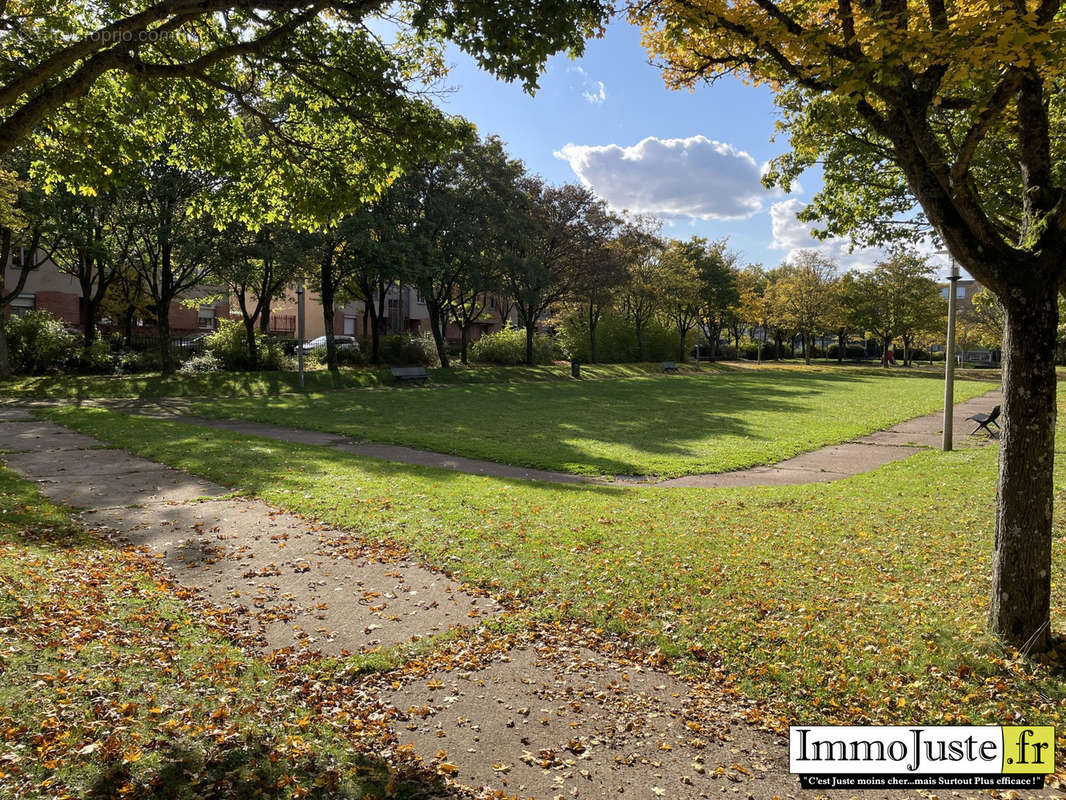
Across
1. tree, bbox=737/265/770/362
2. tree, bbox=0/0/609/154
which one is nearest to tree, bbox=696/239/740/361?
tree, bbox=737/265/770/362

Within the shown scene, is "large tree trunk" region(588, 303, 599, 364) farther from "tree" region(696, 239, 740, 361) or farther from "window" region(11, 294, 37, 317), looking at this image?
"window" region(11, 294, 37, 317)

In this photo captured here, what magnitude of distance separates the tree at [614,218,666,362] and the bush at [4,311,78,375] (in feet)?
112

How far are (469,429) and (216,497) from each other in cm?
833

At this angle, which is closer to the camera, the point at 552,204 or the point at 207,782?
the point at 207,782

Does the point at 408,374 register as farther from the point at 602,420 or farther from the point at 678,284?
the point at 678,284

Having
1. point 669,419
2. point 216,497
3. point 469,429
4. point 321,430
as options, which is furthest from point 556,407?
point 216,497

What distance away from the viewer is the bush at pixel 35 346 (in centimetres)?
2566

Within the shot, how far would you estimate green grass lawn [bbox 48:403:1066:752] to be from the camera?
435cm

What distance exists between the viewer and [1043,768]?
3.53 meters

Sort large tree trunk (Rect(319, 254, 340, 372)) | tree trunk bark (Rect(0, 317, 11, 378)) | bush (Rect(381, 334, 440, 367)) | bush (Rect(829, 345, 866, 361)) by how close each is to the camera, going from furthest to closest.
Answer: bush (Rect(829, 345, 866, 361)) < bush (Rect(381, 334, 440, 367)) < large tree trunk (Rect(319, 254, 340, 372)) < tree trunk bark (Rect(0, 317, 11, 378))

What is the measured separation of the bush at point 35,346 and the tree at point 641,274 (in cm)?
3421

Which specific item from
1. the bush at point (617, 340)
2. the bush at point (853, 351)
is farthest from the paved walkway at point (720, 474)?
the bush at point (853, 351)

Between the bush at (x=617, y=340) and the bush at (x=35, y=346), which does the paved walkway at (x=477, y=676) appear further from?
the bush at (x=617, y=340)

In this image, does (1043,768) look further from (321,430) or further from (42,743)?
(321,430)
